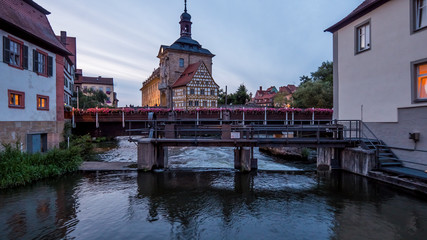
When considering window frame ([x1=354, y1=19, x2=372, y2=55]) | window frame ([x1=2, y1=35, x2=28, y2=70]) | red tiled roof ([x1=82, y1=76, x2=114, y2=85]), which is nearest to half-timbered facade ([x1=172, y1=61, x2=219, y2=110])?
window frame ([x1=2, y1=35, x2=28, y2=70])

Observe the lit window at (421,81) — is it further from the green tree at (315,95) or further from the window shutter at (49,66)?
the green tree at (315,95)

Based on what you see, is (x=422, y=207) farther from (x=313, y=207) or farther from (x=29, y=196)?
(x=29, y=196)

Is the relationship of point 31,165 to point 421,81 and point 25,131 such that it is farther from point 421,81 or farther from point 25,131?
point 421,81

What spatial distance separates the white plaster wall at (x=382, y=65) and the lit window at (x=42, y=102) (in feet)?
72.6

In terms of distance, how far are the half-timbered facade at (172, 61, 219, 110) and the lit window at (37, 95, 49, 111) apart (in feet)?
A: 95.5

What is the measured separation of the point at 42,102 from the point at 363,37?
23.1m

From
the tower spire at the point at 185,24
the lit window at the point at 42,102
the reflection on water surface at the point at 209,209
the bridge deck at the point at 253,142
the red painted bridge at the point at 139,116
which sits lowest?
the reflection on water surface at the point at 209,209

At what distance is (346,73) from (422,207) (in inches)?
412

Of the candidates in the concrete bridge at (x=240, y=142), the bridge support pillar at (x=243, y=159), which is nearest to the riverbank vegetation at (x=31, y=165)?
the concrete bridge at (x=240, y=142)

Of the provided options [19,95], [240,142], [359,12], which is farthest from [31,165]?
[359,12]

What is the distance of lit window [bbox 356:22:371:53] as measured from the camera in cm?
1503

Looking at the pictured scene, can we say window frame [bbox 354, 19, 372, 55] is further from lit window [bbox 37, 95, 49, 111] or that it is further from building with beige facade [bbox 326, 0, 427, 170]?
lit window [bbox 37, 95, 49, 111]

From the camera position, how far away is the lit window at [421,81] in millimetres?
11771

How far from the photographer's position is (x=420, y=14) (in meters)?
11.9
